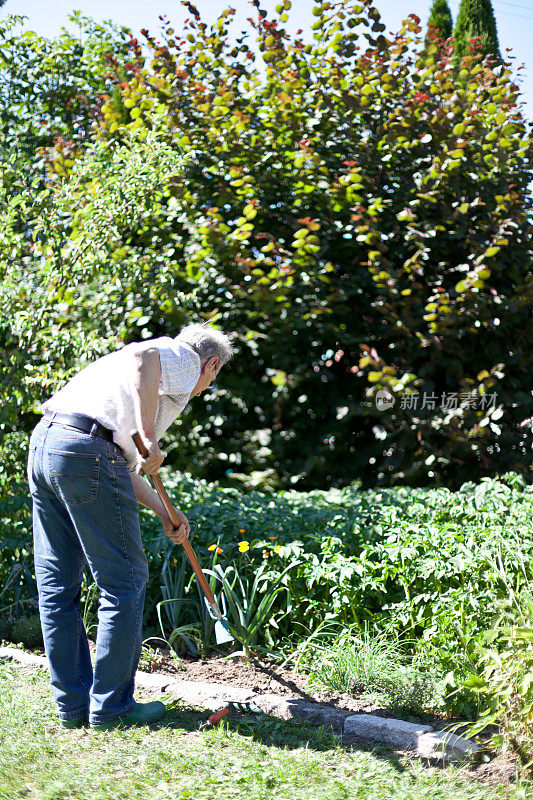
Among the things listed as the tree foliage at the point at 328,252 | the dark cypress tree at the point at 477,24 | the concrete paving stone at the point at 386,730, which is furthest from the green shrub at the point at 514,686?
the dark cypress tree at the point at 477,24

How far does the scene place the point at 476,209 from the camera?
5805 millimetres

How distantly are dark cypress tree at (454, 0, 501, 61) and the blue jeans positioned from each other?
21.5 ft

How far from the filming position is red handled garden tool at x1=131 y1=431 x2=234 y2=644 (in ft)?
9.64

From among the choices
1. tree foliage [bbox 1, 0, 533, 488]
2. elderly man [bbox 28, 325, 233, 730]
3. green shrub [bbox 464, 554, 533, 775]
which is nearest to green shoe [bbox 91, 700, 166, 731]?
elderly man [bbox 28, 325, 233, 730]

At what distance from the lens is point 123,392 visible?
294cm

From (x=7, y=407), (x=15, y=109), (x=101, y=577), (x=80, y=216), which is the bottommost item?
(x=101, y=577)

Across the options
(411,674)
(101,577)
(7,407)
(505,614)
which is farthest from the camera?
(7,407)

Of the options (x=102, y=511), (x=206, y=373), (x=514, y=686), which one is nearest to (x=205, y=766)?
(x=102, y=511)

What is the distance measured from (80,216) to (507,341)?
3207 millimetres

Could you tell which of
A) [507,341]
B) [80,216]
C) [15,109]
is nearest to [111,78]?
[15,109]

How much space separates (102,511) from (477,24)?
697 centimetres

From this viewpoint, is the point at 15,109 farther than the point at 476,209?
Yes

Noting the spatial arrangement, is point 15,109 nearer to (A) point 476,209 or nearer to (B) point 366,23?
(B) point 366,23

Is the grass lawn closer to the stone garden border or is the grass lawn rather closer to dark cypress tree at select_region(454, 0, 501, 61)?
the stone garden border
